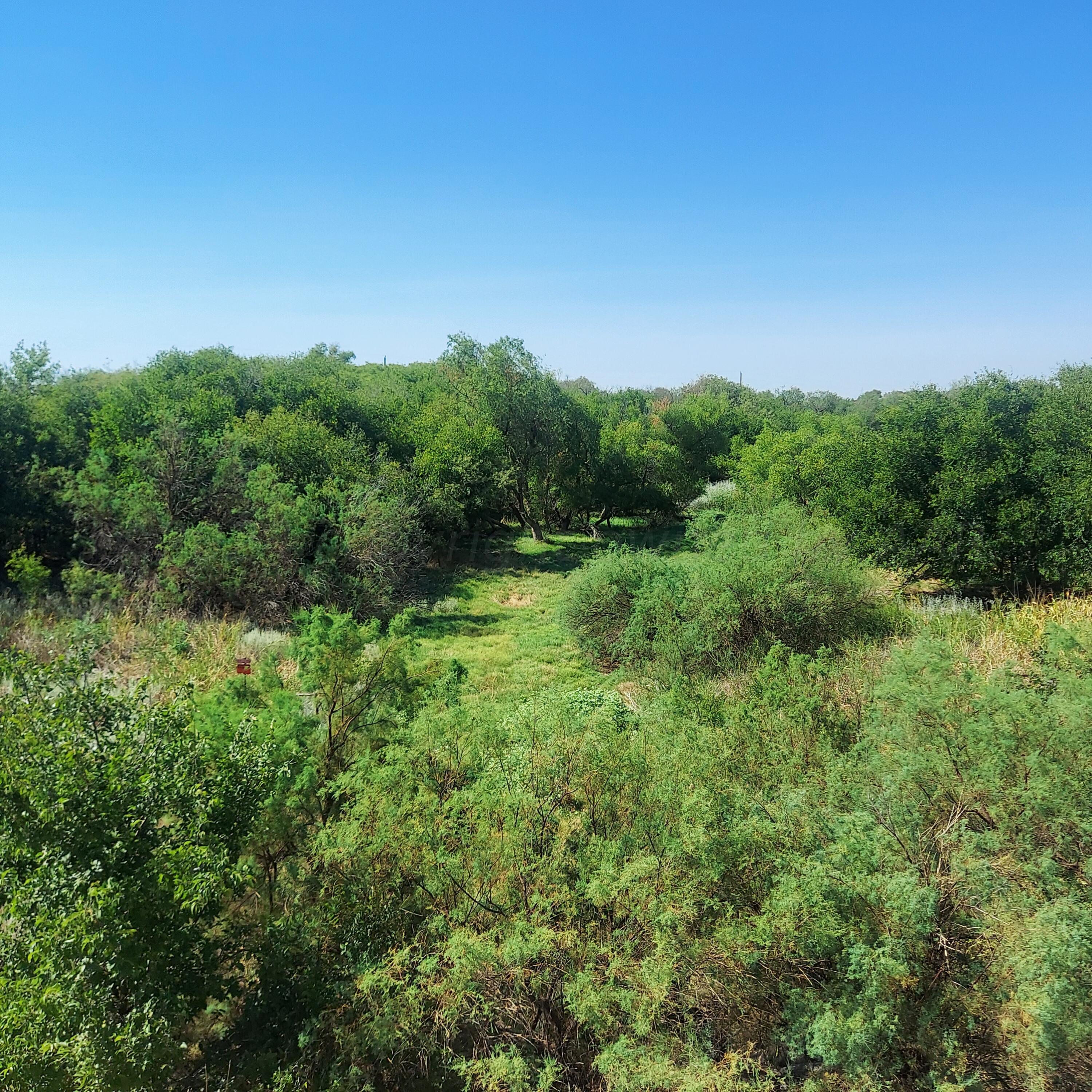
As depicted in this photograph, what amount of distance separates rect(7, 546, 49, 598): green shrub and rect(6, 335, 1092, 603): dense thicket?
6.8 inches

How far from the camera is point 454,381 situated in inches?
1110

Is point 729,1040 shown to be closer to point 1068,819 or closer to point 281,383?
point 1068,819

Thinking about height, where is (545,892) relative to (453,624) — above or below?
above

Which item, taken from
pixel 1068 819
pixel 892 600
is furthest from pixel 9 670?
pixel 892 600

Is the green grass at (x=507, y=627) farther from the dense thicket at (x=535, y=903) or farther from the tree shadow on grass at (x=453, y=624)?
the dense thicket at (x=535, y=903)

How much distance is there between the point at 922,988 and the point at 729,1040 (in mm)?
1413

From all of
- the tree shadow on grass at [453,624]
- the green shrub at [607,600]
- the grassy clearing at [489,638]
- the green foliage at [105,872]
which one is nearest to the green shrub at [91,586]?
the grassy clearing at [489,638]

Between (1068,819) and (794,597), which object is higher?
(794,597)

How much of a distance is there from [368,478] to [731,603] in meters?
13.6

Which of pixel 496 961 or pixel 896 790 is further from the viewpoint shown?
pixel 896 790

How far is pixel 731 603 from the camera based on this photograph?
1162 cm

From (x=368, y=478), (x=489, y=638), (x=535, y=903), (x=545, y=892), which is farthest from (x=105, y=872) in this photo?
(x=368, y=478)

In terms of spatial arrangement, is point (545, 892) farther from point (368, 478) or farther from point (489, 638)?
point (368, 478)

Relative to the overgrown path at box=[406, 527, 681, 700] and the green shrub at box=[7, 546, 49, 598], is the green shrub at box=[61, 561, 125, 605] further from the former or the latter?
the overgrown path at box=[406, 527, 681, 700]
